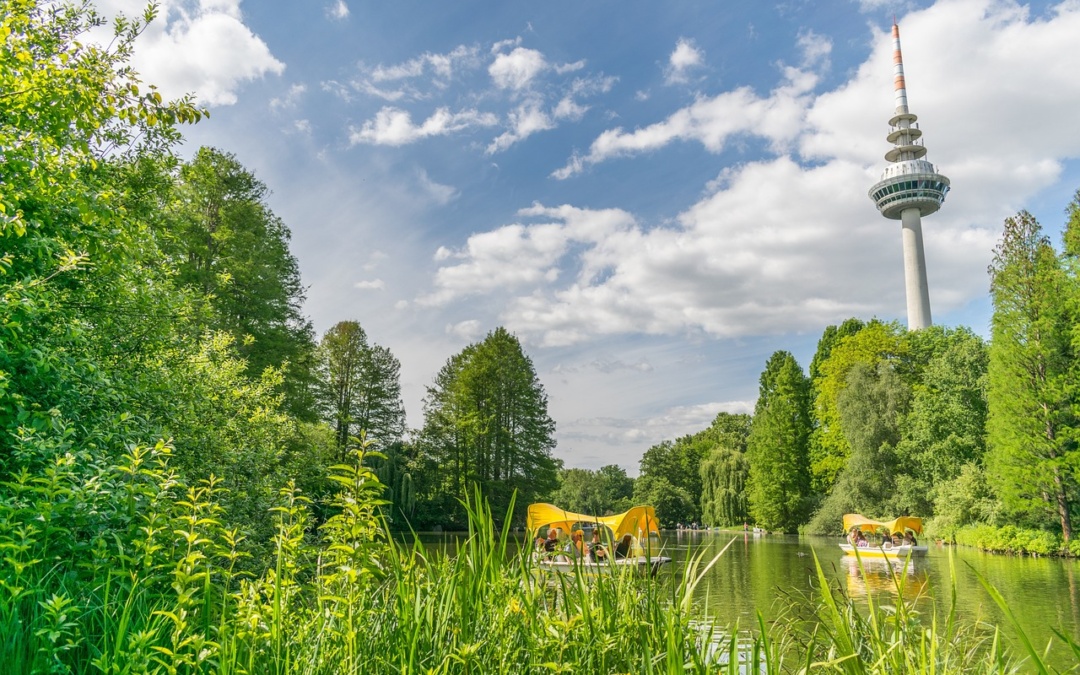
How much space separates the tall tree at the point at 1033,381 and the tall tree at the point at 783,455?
73.4 feet

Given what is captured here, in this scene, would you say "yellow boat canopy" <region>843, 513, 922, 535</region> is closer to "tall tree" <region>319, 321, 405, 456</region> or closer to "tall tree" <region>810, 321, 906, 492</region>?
"tall tree" <region>810, 321, 906, 492</region>

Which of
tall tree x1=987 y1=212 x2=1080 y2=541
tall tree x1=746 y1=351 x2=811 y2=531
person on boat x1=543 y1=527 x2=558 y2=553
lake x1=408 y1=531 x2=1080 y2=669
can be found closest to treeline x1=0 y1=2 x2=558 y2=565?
person on boat x1=543 y1=527 x2=558 y2=553

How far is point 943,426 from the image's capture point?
37.5 meters

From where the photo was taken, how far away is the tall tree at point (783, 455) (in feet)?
170

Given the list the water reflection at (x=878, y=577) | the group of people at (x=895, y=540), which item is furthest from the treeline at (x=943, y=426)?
the water reflection at (x=878, y=577)

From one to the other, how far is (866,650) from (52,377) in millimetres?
5895

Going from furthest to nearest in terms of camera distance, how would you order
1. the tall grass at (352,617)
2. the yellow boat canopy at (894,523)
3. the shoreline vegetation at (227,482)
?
the yellow boat canopy at (894,523) → the shoreline vegetation at (227,482) → the tall grass at (352,617)

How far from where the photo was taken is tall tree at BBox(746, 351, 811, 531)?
51.9 meters

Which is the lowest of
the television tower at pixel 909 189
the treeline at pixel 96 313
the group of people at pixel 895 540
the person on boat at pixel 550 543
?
the group of people at pixel 895 540

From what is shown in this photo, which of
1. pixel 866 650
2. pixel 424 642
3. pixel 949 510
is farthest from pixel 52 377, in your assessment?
pixel 949 510

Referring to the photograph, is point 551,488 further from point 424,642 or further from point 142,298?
point 424,642

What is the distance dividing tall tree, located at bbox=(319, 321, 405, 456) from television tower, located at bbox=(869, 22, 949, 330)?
48772 millimetres

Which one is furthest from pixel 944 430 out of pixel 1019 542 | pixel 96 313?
pixel 96 313

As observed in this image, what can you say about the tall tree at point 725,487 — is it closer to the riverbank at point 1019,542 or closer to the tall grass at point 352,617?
the riverbank at point 1019,542
